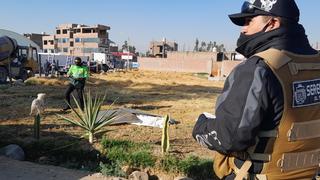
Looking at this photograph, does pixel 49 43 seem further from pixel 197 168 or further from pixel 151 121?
pixel 197 168

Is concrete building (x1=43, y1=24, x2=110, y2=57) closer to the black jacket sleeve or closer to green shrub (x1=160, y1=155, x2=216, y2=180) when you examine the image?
green shrub (x1=160, y1=155, x2=216, y2=180)

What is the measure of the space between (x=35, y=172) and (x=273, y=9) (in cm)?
516

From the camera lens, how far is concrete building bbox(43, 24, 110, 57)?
97375mm

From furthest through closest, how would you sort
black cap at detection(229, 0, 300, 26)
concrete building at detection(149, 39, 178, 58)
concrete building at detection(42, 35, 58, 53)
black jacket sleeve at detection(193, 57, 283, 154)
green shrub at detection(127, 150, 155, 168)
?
concrete building at detection(42, 35, 58, 53)
concrete building at detection(149, 39, 178, 58)
green shrub at detection(127, 150, 155, 168)
black cap at detection(229, 0, 300, 26)
black jacket sleeve at detection(193, 57, 283, 154)

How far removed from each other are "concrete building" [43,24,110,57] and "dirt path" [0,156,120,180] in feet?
280

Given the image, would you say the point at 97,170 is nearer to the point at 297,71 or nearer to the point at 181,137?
the point at 181,137

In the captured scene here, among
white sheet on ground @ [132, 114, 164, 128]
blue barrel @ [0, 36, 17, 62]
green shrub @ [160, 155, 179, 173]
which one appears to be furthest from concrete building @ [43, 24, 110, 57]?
green shrub @ [160, 155, 179, 173]

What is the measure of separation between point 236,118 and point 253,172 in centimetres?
32

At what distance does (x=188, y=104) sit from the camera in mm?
16984

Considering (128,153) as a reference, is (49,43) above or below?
above

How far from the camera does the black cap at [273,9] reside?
234 centimetres

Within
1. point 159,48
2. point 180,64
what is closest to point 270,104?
point 180,64

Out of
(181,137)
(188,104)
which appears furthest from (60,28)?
(181,137)

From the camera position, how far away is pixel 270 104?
222 cm
